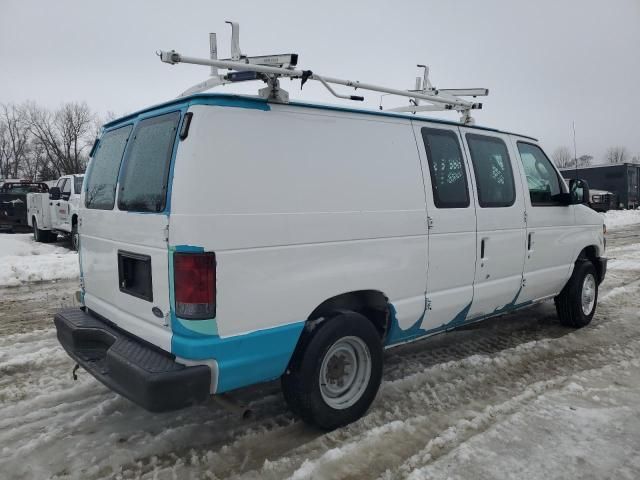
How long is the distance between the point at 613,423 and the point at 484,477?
132cm

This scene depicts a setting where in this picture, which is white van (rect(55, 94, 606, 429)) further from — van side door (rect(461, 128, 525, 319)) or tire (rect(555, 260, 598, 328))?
tire (rect(555, 260, 598, 328))

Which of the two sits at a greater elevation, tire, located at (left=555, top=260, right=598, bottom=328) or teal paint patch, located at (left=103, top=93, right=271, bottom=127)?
teal paint patch, located at (left=103, top=93, right=271, bottom=127)

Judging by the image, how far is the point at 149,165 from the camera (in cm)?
313

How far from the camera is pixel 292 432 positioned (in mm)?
3383

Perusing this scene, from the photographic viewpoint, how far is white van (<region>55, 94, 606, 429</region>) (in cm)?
278

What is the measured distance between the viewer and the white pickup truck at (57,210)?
40.3ft

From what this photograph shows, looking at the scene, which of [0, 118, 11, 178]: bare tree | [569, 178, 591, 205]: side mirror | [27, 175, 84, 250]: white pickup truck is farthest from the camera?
[0, 118, 11, 178]: bare tree

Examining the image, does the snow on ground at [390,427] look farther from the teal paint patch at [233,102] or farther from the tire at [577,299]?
the teal paint patch at [233,102]

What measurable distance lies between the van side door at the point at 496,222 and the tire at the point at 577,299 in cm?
127

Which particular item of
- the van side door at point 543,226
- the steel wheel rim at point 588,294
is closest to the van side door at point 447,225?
the van side door at point 543,226

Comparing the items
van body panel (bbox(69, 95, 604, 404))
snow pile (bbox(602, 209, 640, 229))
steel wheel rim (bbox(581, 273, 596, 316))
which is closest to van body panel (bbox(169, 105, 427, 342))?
van body panel (bbox(69, 95, 604, 404))

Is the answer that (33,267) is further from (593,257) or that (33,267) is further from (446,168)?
(593,257)

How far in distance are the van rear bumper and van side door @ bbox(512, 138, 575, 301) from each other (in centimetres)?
359

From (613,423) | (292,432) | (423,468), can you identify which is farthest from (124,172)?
(613,423)
